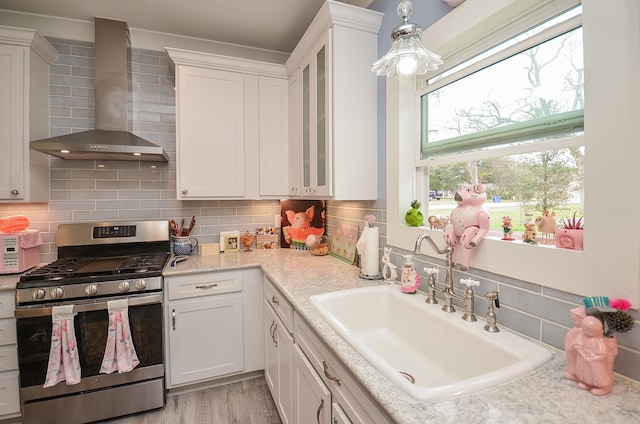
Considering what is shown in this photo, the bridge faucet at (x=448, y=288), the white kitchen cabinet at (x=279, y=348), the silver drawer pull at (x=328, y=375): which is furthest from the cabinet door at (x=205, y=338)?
the bridge faucet at (x=448, y=288)

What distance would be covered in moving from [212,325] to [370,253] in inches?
49.7

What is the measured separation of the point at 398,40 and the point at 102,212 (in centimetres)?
250

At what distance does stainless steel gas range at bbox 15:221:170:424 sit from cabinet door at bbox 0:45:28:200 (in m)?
0.62

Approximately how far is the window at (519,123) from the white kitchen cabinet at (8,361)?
2.57 m

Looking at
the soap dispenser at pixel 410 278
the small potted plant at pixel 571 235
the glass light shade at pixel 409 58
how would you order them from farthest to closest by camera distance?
1. the soap dispenser at pixel 410 278
2. the glass light shade at pixel 409 58
3. the small potted plant at pixel 571 235

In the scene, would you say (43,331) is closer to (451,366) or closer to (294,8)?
(451,366)

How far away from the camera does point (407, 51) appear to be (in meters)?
1.19

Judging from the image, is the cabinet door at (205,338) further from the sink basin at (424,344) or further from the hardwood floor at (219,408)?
the sink basin at (424,344)

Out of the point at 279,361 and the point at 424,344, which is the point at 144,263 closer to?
the point at 279,361

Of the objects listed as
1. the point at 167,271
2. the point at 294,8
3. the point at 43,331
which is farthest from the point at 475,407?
the point at 294,8

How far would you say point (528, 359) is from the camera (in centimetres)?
91

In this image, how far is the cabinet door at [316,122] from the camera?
191 centimetres

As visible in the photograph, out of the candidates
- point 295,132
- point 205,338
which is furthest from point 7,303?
point 295,132

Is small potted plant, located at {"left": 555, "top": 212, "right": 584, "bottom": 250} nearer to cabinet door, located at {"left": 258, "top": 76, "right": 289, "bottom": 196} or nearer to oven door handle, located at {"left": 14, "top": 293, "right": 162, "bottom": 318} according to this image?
cabinet door, located at {"left": 258, "top": 76, "right": 289, "bottom": 196}
